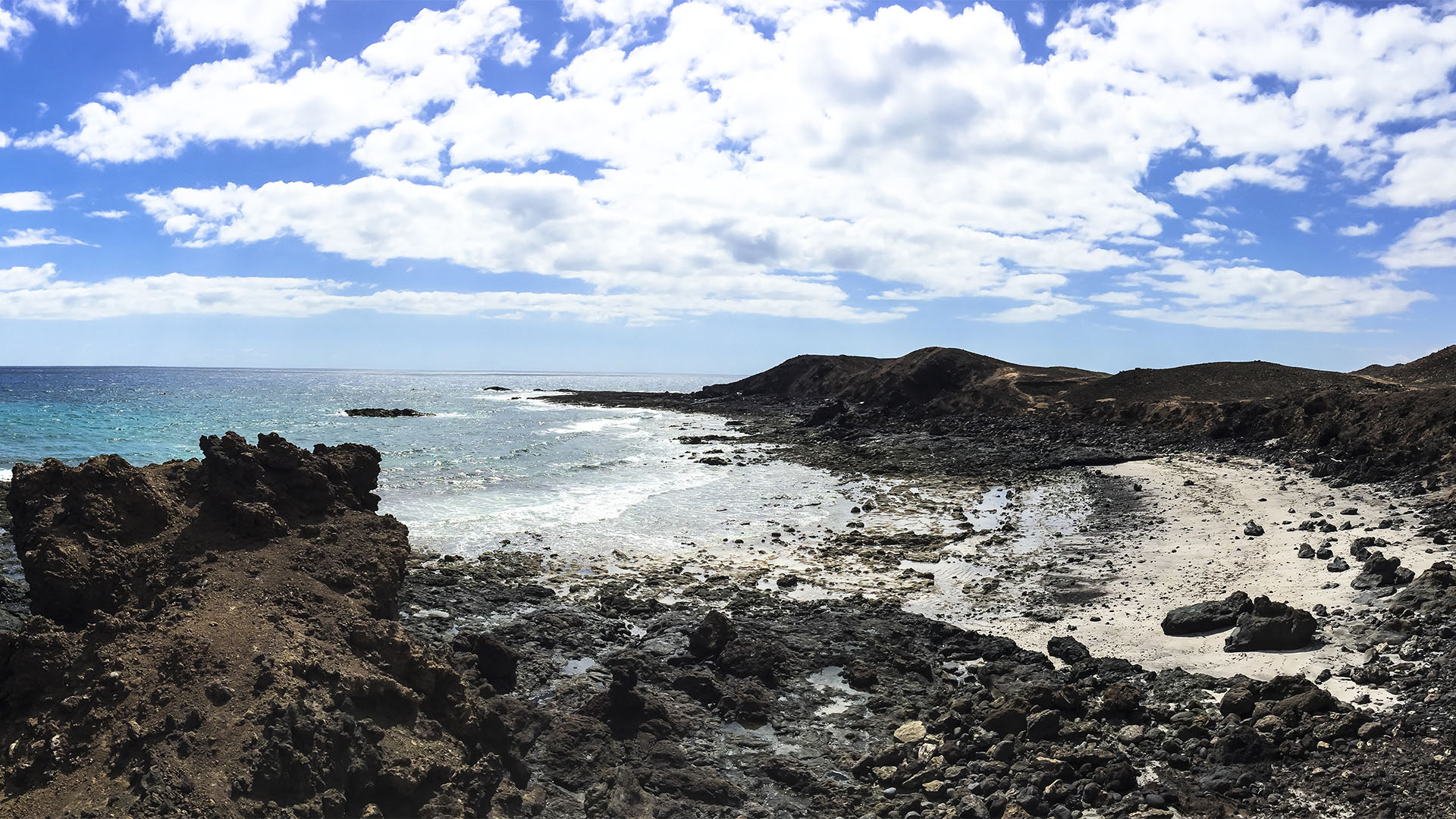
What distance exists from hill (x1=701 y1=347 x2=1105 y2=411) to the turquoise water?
62.2ft

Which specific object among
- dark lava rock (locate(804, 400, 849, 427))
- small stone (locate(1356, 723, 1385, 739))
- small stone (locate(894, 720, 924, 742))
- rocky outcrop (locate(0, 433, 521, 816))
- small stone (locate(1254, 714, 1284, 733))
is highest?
dark lava rock (locate(804, 400, 849, 427))

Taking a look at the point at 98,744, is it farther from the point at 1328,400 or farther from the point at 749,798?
the point at 1328,400

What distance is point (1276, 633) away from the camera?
12.0 m

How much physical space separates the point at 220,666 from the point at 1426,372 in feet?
200

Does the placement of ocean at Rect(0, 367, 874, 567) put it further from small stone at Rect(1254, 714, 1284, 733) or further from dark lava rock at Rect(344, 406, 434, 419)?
small stone at Rect(1254, 714, 1284, 733)

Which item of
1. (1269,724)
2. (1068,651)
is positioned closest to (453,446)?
(1068,651)

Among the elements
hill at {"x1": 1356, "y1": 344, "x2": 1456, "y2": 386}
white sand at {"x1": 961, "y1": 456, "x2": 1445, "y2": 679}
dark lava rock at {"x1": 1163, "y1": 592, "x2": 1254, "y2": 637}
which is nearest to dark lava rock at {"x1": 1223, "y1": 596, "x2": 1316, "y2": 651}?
white sand at {"x1": 961, "y1": 456, "x2": 1445, "y2": 679}

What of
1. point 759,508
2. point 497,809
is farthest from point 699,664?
point 759,508

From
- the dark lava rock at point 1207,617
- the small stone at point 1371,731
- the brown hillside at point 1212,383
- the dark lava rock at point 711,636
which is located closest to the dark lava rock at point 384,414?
the brown hillside at point 1212,383

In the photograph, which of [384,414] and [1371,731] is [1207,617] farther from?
[384,414]

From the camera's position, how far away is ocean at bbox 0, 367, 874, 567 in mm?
24250

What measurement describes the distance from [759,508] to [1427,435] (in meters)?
22.3

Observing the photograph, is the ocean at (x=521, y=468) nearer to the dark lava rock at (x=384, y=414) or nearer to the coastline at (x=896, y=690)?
the dark lava rock at (x=384, y=414)

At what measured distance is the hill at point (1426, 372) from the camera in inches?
1725
